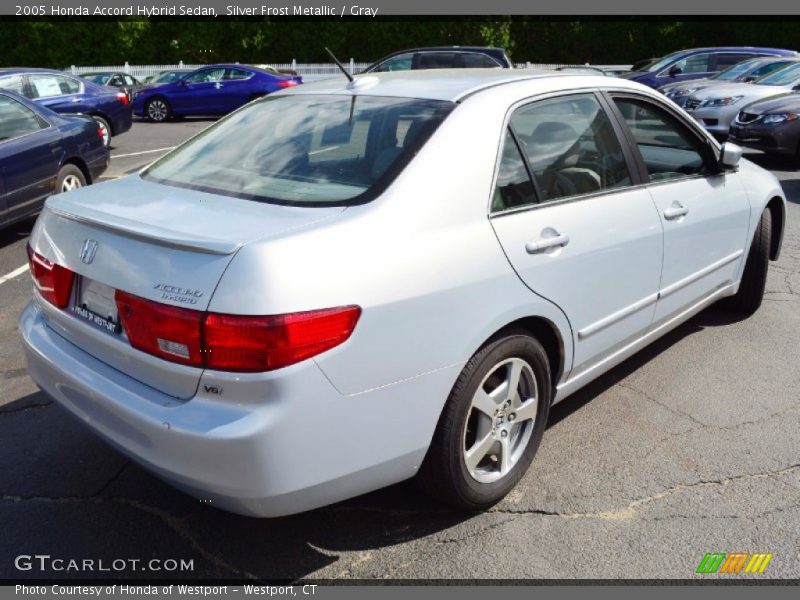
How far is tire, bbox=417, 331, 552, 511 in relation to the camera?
2.73m

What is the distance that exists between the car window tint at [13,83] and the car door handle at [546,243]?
945cm

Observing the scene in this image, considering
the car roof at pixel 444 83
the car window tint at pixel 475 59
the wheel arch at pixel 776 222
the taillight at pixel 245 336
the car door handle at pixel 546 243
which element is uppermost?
the car roof at pixel 444 83

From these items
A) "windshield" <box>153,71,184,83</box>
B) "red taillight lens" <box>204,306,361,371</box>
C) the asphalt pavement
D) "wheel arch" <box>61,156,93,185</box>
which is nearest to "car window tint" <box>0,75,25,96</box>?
"wheel arch" <box>61,156,93,185</box>

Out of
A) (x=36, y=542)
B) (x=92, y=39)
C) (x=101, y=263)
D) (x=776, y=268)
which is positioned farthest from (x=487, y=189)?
(x=92, y=39)

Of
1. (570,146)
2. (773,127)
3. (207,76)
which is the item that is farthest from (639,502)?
(207,76)

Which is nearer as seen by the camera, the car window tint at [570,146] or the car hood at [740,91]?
the car window tint at [570,146]

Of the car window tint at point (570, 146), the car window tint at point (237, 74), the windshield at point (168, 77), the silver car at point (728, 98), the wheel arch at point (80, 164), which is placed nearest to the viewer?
the car window tint at point (570, 146)

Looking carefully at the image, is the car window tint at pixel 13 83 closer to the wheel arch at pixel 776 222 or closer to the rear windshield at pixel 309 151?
the rear windshield at pixel 309 151

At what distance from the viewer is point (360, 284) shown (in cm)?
239

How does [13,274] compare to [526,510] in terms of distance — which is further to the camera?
[13,274]

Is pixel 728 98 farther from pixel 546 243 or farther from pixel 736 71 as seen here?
pixel 546 243

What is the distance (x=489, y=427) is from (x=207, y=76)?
18.6m

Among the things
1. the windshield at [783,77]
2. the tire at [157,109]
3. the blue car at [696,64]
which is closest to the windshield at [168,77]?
the tire at [157,109]

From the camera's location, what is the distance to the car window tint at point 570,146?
10.4 ft
